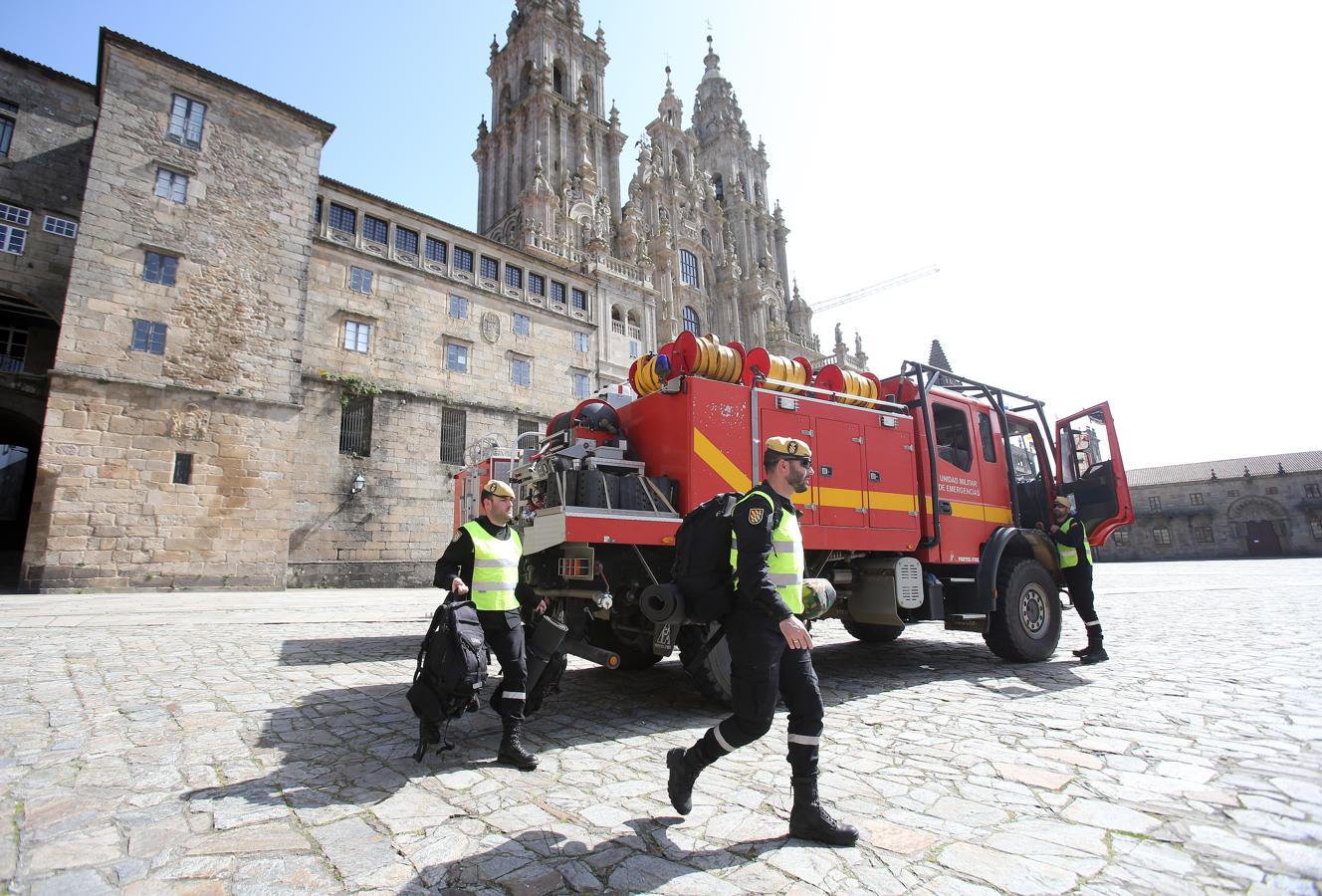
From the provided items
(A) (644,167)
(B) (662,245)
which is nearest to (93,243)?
(B) (662,245)

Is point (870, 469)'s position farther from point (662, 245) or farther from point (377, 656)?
point (662, 245)

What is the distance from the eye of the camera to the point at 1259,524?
4900cm

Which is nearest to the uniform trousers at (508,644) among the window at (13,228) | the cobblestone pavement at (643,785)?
the cobblestone pavement at (643,785)

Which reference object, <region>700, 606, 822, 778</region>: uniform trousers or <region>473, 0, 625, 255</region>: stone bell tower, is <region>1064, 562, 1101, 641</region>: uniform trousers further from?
<region>473, 0, 625, 255</region>: stone bell tower

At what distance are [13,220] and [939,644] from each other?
27.9m

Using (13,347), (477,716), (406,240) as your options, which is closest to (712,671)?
(477,716)

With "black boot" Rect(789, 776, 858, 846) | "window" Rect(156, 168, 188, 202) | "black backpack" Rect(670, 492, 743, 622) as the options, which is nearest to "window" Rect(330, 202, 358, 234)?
"window" Rect(156, 168, 188, 202)

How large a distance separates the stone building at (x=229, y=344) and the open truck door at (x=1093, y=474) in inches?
791

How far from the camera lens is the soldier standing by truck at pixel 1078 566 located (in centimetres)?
682

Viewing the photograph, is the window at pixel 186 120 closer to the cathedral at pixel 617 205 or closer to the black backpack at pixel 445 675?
the cathedral at pixel 617 205

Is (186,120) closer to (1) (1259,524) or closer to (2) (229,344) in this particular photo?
(2) (229,344)

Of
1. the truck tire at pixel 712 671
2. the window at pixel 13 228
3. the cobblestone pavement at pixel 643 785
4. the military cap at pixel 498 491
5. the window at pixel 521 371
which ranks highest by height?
the window at pixel 13 228

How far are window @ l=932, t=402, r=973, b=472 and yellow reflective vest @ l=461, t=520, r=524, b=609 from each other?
551cm

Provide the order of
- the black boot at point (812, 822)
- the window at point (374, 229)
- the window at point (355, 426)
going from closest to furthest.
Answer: the black boot at point (812, 822)
the window at point (355, 426)
the window at point (374, 229)
